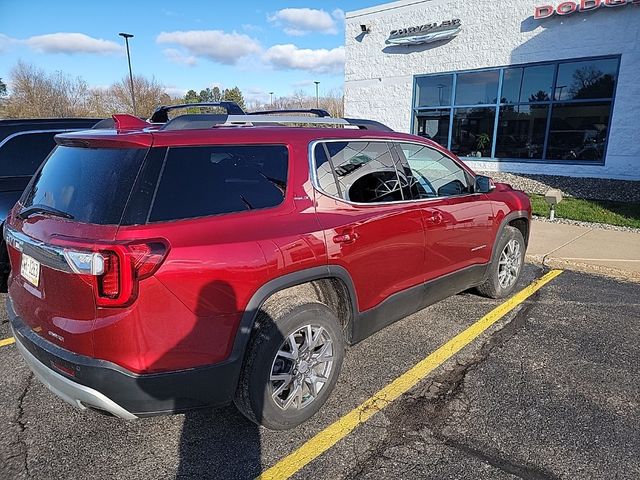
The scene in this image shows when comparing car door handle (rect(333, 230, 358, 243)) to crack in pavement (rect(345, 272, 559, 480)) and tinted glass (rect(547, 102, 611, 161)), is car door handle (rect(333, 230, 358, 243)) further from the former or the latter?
tinted glass (rect(547, 102, 611, 161))

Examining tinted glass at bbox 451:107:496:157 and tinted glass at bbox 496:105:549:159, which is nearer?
tinted glass at bbox 496:105:549:159

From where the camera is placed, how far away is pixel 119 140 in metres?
2.34

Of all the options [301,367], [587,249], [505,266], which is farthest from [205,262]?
[587,249]

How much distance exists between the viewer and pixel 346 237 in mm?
2879

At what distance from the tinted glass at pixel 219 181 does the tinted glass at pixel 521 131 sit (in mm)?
12919

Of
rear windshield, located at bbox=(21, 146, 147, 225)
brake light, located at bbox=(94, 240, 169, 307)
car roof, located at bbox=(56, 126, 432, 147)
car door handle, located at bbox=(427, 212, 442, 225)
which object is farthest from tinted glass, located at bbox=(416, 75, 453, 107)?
brake light, located at bbox=(94, 240, 169, 307)

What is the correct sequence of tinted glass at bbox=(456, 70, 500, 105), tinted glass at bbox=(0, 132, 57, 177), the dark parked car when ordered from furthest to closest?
tinted glass at bbox=(456, 70, 500, 105) < tinted glass at bbox=(0, 132, 57, 177) < the dark parked car

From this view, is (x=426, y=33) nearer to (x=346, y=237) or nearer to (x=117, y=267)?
(x=346, y=237)

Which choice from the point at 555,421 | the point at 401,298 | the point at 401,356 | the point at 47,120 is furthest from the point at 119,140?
the point at 47,120

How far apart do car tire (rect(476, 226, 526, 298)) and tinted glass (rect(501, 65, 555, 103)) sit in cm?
1019

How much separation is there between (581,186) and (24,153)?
12.2 meters

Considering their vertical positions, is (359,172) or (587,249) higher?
(359,172)

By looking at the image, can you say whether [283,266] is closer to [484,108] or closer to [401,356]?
[401,356]

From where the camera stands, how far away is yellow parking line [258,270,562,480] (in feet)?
8.10
